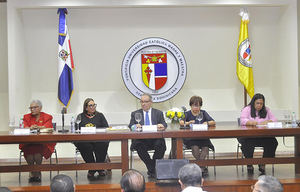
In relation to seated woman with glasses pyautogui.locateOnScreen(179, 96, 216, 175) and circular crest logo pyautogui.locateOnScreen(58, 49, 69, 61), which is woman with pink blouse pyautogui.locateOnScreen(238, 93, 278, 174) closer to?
seated woman with glasses pyautogui.locateOnScreen(179, 96, 216, 175)

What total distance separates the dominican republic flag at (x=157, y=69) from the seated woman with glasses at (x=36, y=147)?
313cm

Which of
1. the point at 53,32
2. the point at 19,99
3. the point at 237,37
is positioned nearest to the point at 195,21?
Answer: the point at 237,37

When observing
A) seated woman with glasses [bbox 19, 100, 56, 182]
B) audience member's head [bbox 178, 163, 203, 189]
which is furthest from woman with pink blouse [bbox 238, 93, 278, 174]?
audience member's head [bbox 178, 163, 203, 189]

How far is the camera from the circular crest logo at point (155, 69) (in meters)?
→ 8.09

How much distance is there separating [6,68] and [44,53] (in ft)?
2.67

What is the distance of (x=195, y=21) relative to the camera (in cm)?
844

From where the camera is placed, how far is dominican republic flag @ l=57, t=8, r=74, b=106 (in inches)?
315

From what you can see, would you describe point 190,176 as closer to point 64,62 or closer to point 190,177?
point 190,177

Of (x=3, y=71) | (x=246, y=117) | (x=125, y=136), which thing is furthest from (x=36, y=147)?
(x=3, y=71)

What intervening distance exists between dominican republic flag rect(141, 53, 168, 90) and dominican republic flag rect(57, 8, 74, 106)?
1.30m

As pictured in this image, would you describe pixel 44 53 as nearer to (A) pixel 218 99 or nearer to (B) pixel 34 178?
(A) pixel 218 99

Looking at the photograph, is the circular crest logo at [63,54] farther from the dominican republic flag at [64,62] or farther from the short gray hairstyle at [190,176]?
the short gray hairstyle at [190,176]

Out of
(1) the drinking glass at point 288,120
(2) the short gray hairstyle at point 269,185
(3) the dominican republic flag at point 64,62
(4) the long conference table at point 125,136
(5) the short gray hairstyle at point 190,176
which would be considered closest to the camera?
(2) the short gray hairstyle at point 269,185

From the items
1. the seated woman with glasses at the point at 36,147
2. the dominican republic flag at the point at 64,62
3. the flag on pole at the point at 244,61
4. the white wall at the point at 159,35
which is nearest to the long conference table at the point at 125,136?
the seated woman with glasses at the point at 36,147
